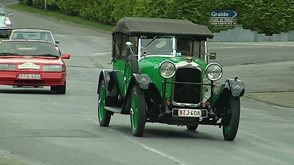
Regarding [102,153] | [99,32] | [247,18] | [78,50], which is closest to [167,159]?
[102,153]

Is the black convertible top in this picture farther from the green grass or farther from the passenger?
the green grass

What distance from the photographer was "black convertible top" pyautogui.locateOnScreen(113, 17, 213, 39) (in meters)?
14.2

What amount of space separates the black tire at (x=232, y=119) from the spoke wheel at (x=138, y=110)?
1.38 metres

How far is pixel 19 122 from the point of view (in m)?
14.5

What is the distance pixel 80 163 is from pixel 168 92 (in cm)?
337

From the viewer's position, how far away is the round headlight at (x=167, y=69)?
12867 mm

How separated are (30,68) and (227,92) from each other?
9.24 metres

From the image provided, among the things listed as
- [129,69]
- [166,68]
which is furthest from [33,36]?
[166,68]

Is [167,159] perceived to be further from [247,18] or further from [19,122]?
[247,18]

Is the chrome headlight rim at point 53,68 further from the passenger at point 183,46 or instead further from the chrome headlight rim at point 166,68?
the chrome headlight rim at point 166,68

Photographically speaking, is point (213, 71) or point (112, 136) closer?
point (213, 71)

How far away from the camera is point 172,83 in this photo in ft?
42.7

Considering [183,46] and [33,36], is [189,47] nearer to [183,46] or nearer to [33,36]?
[183,46]

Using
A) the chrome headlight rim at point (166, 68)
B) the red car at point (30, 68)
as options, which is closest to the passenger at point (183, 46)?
the chrome headlight rim at point (166, 68)
